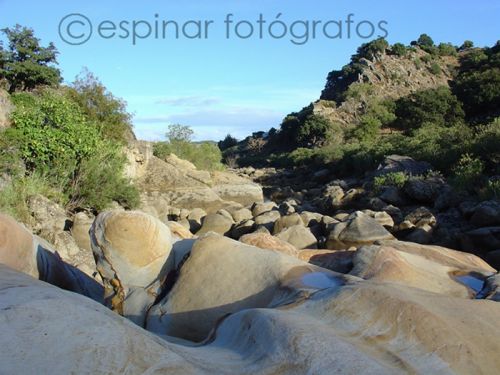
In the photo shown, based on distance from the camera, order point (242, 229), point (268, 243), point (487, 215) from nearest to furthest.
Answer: point (268, 243)
point (487, 215)
point (242, 229)

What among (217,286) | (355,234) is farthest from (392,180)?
(217,286)

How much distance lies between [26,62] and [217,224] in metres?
12.6

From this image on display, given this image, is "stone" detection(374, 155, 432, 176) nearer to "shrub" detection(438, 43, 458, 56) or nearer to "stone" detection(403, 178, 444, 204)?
"stone" detection(403, 178, 444, 204)

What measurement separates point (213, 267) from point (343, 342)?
2.41 m

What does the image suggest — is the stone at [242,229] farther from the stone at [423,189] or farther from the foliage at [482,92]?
the foliage at [482,92]

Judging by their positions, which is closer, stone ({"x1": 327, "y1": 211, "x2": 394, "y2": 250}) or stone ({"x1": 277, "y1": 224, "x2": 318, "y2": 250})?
stone ({"x1": 277, "y1": 224, "x2": 318, "y2": 250})

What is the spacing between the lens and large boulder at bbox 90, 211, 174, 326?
5.60 m

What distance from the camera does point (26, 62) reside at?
22.8 meters

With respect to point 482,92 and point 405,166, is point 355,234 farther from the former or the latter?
point 482,92

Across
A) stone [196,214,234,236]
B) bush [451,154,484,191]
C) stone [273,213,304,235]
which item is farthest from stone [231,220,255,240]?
bush [451,154,484,191]

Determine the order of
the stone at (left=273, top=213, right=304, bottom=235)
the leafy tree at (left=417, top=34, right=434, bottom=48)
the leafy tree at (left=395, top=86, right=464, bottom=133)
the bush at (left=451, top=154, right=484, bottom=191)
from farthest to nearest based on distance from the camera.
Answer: the leafy tree at (left=417, top=34, right=434, bottom=48), the leafy tree at (left=395, top=86, right=464, bottom=133), the bush at (left=451, top=154, right=484, bottom=191), the stone at (left=273, top=213, right=304, bottom=235)

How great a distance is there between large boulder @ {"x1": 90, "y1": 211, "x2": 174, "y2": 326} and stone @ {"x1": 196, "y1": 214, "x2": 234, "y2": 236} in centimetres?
1044

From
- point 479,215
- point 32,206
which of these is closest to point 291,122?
point 479,215

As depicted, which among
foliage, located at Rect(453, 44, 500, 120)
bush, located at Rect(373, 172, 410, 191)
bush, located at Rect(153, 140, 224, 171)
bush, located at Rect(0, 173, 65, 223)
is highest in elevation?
foliage, located at Rect(453, 44, 500, 120)
